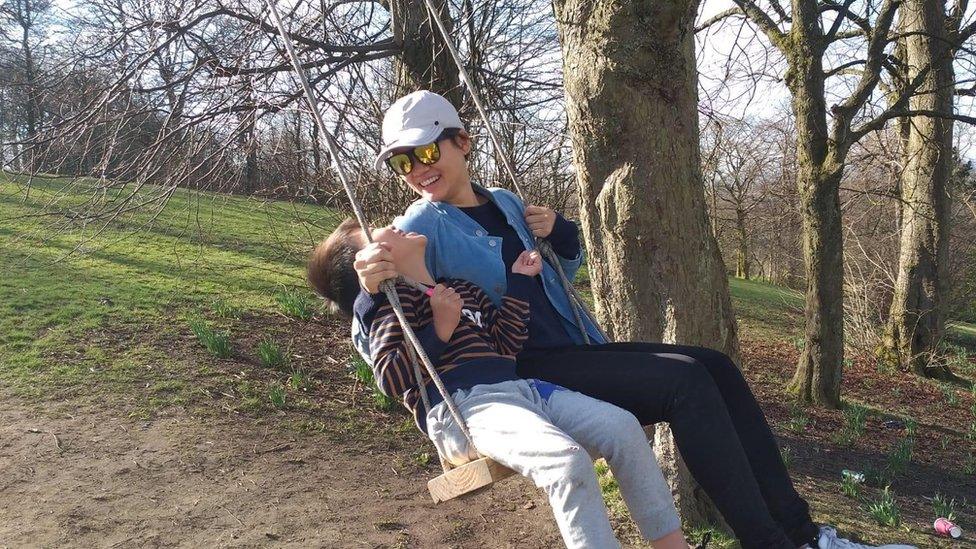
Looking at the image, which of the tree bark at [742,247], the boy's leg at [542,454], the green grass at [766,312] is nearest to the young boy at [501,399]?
the boy's leg at [542,454]

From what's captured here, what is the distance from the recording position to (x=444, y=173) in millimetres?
2471

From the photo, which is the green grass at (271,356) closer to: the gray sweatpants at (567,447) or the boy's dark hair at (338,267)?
the boy's dark hair at (338,267)

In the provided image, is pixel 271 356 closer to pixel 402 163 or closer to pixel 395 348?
pixel 402 163

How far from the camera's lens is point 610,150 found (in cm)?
306

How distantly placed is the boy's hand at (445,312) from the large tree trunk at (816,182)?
16.0 ft

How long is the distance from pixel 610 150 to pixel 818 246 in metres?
3.83

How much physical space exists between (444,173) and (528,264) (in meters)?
0.40

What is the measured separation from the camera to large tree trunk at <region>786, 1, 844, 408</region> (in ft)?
20.0

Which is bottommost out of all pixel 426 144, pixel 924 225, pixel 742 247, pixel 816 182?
pixel 742 247

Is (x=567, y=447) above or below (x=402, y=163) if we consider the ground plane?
below

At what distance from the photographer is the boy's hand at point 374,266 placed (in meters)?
2.08

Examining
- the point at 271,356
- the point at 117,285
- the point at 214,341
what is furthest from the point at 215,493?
the point at 117,285

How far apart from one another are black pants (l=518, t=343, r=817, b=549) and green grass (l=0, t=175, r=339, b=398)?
3.16m

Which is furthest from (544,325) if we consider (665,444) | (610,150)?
(665,444)
